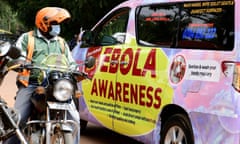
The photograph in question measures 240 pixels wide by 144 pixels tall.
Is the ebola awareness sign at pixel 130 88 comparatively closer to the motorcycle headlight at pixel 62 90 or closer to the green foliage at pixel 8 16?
the motorcycle headlight at pixel 62 90

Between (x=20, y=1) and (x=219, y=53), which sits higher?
(x=20, y=1)

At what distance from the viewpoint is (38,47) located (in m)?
5.25

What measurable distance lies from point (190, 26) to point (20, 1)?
44.8ft

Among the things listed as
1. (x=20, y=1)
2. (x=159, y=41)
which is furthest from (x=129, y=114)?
(x=20, y=1)

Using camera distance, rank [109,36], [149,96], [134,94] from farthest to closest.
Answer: [109,36], [134,94], [149,96]

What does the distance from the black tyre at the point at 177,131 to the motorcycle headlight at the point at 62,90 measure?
169 centimetres

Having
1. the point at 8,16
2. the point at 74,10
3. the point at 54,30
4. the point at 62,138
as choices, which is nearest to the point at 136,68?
the point at 54,30

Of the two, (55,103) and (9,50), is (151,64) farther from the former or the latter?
(9,50)

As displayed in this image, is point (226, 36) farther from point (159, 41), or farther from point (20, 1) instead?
point (20, 1)

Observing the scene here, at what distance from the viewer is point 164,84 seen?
6.04m

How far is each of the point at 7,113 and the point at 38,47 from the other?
1.27 m

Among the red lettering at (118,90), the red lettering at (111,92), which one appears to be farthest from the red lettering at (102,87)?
the red lettering at (118,90)

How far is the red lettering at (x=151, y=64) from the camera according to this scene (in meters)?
6.26

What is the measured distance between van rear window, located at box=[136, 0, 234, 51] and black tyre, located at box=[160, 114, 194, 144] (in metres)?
0.76
